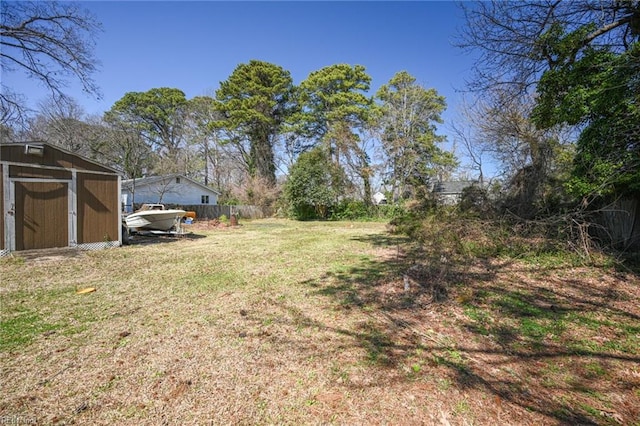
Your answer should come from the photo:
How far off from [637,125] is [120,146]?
86.0 ft

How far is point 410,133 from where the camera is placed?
21.3 m

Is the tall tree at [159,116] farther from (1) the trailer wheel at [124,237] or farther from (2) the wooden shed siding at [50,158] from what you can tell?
(2) the wooden shed siding at [50,158]

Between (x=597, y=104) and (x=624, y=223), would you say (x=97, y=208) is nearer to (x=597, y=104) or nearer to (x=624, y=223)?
(x=597, y=104)

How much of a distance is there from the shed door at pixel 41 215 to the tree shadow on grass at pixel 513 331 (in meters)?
7.17

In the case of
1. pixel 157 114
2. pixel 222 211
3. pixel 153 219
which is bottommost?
pixel 153 219

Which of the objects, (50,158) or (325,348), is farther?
(50,158)

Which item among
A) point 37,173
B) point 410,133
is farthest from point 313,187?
point 37,173

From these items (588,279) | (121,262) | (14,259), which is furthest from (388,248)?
(14,259)

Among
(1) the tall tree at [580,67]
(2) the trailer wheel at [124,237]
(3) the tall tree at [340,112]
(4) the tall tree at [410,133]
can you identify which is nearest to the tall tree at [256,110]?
(3) the tall tree at [340,112]

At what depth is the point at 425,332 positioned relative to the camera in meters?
3.04

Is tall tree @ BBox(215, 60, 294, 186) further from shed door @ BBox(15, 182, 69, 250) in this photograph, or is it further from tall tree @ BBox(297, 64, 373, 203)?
shed door @ BBox(15, 182, 69, 250)

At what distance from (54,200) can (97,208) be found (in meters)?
0.92

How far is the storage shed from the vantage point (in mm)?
6484

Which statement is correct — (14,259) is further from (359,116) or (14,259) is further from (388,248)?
(359,116)
